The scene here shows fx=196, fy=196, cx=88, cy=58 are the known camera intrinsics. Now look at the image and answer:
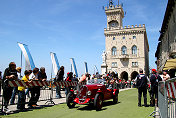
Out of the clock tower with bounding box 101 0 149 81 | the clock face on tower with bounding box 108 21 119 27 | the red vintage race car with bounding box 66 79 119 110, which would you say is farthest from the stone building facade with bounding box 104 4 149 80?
the red vintage race car with bounding box 66 79 119 110

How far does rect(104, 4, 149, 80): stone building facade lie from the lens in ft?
191

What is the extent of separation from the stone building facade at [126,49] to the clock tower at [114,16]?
2406mm

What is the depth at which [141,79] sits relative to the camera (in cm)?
987

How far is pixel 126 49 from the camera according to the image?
5916 centimetres

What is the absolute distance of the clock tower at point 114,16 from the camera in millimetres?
63562

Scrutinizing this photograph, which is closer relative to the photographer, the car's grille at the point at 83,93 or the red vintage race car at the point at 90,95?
the red vintage race car at the point at 90,95

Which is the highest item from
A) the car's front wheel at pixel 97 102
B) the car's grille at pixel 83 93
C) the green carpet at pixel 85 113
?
the car's grille at pixel 83 93

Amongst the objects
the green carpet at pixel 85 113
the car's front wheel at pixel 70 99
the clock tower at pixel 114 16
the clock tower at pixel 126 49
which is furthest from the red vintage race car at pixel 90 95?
the clock tower at pixel 114 16

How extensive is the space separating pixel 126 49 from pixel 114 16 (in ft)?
40.7

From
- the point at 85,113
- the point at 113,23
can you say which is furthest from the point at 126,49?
the point at 85,113

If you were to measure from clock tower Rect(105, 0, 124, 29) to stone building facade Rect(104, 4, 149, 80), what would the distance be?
94.7 inches

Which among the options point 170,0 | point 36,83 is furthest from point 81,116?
point 170,0

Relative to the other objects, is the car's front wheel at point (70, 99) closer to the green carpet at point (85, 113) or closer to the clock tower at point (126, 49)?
the green carpet at point (85, 113)

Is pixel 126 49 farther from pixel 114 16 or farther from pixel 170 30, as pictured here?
pixel 170 30
